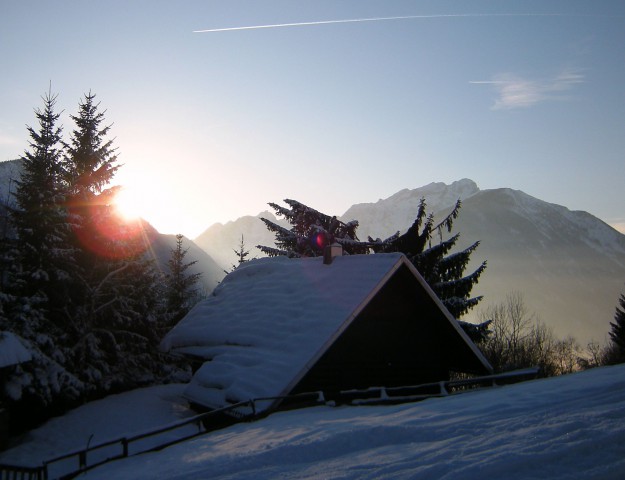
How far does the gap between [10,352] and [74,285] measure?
25.1ft

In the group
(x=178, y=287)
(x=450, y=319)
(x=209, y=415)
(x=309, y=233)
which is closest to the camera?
(x=209, y=415)

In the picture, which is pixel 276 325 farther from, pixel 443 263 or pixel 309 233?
pixel 309 233

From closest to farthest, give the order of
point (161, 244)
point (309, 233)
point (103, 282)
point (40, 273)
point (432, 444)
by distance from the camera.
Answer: point (432, 444), point (40, 273), point (103, 282), point (309, 233), point (161, 244)

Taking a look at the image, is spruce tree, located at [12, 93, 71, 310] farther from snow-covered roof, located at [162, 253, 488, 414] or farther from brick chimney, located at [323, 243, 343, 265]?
brick chimney, located at [323, 243, 343, 265]

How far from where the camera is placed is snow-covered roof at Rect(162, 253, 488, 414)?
11.6 metres

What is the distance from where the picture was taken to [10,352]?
14.6 metres

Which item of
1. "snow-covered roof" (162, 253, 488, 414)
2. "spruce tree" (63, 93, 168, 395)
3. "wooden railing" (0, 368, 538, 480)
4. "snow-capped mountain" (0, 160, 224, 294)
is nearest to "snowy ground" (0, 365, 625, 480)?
"wooden railing" (0, 368, 538, 480)

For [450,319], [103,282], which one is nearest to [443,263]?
[450,319]

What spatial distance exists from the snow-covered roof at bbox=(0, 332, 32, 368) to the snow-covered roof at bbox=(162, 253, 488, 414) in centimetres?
469

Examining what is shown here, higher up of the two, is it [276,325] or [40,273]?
[40,273]

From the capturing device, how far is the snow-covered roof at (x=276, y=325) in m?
11.6

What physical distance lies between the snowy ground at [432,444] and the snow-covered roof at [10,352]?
7785 mm

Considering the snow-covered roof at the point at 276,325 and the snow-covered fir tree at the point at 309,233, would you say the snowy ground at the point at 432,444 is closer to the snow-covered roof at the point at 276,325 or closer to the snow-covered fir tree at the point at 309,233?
the snow-covered roof at the point at 276,325

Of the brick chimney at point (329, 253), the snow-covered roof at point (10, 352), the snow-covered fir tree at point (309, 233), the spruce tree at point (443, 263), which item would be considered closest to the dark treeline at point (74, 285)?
the snow-covered roof at point (10, 352)
